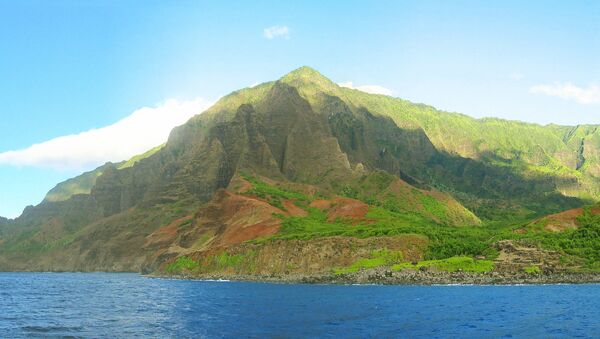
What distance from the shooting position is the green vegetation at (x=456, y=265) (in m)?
168

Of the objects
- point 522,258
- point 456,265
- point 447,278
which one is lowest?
point 447,278

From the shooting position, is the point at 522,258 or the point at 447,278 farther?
the point at 522,258

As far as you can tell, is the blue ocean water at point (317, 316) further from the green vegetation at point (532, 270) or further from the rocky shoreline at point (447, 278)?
the green vegetation at point (532, 270)

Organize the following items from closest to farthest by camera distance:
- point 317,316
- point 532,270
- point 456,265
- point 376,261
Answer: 1. point 317,316
2. point 532,270
3. point 456,265
4. point 376,261

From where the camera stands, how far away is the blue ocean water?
67250 millimetres

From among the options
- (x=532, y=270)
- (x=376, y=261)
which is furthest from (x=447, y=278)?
(x=376, y=261)

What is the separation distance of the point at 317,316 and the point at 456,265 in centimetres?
9748

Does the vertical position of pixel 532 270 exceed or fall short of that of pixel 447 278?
it exceeds it

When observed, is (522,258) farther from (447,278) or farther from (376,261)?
(376,261)

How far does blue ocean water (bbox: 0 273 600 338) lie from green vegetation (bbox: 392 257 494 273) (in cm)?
4672

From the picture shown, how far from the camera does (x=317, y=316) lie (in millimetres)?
82625

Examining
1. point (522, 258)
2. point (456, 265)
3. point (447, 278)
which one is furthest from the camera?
point (522, 258)

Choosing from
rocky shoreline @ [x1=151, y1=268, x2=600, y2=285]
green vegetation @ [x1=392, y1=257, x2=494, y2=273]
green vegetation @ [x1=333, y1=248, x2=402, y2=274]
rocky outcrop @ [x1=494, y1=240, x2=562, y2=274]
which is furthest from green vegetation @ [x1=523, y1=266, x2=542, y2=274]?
green vegetation @ [x1=333, y1=248, x2=402, y2=274]

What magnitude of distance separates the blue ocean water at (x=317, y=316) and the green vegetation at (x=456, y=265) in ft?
153
